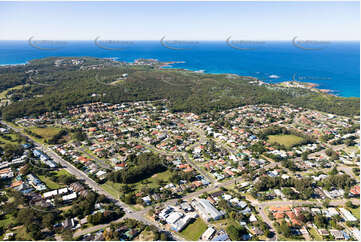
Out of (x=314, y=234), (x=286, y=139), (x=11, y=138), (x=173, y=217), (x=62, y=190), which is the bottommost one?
(x=314, y=234)

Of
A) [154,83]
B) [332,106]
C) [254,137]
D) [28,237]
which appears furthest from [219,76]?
[28,237]

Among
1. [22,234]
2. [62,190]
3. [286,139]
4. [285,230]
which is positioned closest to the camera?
[22,234]

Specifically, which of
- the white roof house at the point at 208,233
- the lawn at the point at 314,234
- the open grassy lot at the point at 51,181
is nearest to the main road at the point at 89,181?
the open grassy lot at the point at 51,181

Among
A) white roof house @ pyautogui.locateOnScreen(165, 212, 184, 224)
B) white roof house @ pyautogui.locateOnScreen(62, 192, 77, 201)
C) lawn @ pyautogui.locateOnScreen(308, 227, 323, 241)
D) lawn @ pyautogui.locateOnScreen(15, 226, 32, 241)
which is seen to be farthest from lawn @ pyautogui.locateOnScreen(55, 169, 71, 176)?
lawn @ pyautogui.locateOnScreen(308, 227, 323, 241)

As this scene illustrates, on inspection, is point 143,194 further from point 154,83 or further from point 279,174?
point 154,83

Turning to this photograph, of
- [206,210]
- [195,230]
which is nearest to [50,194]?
[195,230]

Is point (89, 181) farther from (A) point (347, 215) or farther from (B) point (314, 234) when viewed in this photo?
(A) point (347, 215)

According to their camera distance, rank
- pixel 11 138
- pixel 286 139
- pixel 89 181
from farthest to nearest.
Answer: pixel 286 139, pixel 11 138, pixel 89 181

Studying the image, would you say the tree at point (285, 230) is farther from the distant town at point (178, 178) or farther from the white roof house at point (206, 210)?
the white roof house at point (206, 210)
